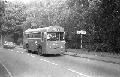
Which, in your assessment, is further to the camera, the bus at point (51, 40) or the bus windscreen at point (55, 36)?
the bus windscreen at point (55, 36)

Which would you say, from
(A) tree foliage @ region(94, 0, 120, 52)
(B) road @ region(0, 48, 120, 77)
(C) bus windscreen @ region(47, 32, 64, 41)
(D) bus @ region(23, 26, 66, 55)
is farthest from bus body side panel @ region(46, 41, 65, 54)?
(B) road @ region(0, 48, 120, 77)

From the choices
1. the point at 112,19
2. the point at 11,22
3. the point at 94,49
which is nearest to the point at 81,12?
the point at 94,49

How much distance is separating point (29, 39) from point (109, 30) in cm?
1134

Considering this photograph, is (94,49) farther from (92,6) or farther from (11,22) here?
(11,22)

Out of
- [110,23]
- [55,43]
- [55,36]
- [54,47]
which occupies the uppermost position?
[110,23]

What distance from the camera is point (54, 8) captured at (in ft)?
152

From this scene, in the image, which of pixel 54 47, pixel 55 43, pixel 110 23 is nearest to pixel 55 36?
pixel 55 43

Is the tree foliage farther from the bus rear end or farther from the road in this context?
the road

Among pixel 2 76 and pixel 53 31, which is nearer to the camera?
pixel 2 76

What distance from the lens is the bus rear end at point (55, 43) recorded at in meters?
27.7

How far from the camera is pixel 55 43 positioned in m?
27.9

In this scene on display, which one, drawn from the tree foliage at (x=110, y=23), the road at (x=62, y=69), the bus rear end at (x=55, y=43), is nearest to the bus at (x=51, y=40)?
the bus rear end at (x=55, y=43)

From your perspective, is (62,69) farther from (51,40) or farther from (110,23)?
(110,23)

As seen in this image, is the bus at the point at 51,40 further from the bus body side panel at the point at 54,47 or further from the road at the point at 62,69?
the road at the point at 62,69
